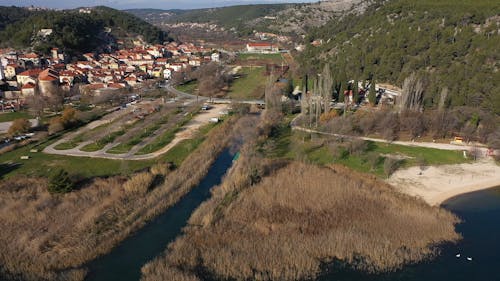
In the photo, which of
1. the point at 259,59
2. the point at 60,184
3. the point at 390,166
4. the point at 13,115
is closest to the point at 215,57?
the point at 259,59

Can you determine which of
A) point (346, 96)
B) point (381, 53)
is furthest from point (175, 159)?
point (381, 53)

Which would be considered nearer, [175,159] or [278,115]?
[175,159]

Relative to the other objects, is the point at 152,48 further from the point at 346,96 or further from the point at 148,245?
the point at 148,245

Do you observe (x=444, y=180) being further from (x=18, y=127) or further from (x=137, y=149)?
(x=18, y=127)

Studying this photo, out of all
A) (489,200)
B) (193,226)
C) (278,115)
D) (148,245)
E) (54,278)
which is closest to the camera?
(54,278)

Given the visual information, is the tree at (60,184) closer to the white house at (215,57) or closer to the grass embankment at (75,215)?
the grass embankment at (75,215)

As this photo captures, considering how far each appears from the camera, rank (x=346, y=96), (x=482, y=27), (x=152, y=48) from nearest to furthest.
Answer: (x=346, y=96) → (x=482, y=27) → (x=152, y=48)

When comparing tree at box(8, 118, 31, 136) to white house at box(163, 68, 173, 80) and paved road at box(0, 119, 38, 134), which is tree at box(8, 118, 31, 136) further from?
white house at box(163, 68, 173, 80)

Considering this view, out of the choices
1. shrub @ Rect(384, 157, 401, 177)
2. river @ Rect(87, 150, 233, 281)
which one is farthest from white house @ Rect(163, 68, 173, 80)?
shrub @ Rect(384, 157, 401, 177)
